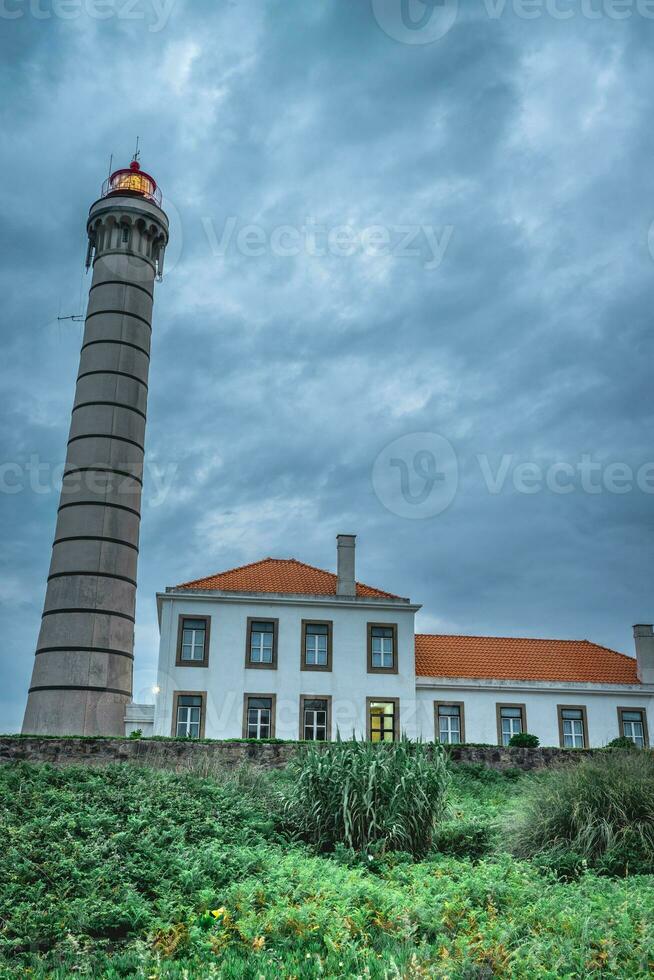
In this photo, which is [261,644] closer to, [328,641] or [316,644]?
[316,644]

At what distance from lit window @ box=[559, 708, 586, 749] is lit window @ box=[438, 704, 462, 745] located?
392cm

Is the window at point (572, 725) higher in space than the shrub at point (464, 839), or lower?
higher

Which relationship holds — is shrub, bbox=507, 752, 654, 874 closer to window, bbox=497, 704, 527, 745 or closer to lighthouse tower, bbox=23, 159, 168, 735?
lighthouse tower, bbox=23, 159, 168, 735

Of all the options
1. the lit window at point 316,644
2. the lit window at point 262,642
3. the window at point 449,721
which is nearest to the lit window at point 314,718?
the lit window at point 316,644

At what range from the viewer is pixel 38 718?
26547 millimetres

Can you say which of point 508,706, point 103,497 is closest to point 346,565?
point 508,706

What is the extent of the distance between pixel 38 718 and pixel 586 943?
885 inches

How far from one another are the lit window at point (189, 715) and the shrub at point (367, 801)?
53.0 ft

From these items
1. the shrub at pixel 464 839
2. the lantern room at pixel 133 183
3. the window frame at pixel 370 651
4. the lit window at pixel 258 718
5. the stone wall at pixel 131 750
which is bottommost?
the shrub at pixel 464 839

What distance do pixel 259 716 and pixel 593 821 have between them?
18725mm

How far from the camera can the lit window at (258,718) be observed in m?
28.4

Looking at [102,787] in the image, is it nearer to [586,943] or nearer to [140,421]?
[586,943]

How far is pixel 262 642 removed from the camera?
29.5 meters

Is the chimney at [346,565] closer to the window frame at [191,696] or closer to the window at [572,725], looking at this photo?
the window frame at [191,696]
